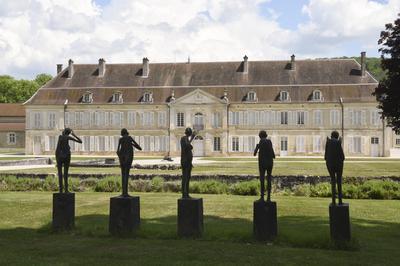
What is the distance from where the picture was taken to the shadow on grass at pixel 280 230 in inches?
351

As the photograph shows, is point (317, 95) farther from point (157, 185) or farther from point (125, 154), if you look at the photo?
point (125, 154)

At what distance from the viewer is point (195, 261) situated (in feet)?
24.8

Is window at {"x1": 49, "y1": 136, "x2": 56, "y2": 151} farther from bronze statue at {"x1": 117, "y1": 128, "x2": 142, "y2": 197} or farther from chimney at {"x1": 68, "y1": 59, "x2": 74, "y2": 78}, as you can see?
bronze statue at {"x1": 117, "y1": 128, "x2": 142, "y2": 197}

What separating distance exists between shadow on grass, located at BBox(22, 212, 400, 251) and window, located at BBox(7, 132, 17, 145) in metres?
52.6

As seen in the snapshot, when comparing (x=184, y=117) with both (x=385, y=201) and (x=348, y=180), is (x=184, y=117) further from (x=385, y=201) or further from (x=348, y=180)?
(x=385, y=201)

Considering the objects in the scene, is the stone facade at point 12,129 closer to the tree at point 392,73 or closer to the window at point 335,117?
the window at point 335,117

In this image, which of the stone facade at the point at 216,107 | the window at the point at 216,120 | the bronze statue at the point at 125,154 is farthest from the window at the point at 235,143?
the bronze statue at the point at 125,154

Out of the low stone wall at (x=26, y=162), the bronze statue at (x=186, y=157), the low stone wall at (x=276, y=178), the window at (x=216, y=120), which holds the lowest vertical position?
the low stone wall at (x=276, y=178)

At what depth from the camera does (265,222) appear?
909 cm

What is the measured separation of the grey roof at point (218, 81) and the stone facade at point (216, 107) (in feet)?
0.28

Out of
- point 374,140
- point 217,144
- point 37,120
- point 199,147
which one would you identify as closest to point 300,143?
point 374,140

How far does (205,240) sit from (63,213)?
267 cm

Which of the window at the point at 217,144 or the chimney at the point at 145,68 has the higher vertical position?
the chimney at the point at 145,68

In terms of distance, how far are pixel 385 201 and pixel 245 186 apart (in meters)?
4.10
